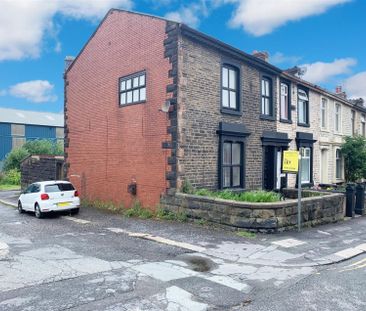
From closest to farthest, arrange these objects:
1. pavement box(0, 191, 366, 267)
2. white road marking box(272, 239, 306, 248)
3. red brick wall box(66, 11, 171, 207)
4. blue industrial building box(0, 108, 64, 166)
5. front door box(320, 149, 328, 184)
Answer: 1. pavement box(0, 191, 366, 267)
2. white road marking box(272, 239, 306, 248)
3. red brick wall box(66, 11, 171, 207)
4. front door box(320, 149, 328, 184)
5. blue industrial building box(0, 108, 64, 166)

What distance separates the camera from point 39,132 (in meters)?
55.3

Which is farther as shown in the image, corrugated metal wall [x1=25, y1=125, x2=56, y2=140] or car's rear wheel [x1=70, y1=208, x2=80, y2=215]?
corrugated metal wall [x1=25, y1=125, x2=56, y2=140]

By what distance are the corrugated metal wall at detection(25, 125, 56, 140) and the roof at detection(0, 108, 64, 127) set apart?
0.70 m

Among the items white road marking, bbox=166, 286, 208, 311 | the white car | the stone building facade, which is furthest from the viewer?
the white car

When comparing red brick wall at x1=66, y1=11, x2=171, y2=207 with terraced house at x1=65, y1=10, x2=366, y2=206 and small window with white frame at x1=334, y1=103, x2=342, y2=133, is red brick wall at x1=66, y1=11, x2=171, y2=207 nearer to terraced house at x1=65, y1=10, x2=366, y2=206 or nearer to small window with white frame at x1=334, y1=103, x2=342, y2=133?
terraced house at x1=65, y1=10, x2=366, y2=206

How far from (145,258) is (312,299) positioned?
12.0 ft

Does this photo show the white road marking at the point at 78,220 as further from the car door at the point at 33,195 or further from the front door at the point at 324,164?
the front door at the point at 324,164

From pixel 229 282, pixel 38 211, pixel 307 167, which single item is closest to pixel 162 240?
pixel 229 282

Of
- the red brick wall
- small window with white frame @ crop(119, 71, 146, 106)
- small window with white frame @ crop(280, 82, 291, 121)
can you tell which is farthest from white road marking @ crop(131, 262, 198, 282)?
small window with white frame @ crop(280, 82, 291, 121)

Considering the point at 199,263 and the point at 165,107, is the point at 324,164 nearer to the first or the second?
the point at 165,107

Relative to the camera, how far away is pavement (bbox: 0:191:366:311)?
216 inches

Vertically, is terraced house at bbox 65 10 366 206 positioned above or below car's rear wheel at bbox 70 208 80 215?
above

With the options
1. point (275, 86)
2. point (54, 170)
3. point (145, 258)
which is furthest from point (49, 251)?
point (54, 170)

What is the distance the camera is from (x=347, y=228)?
468 inches
